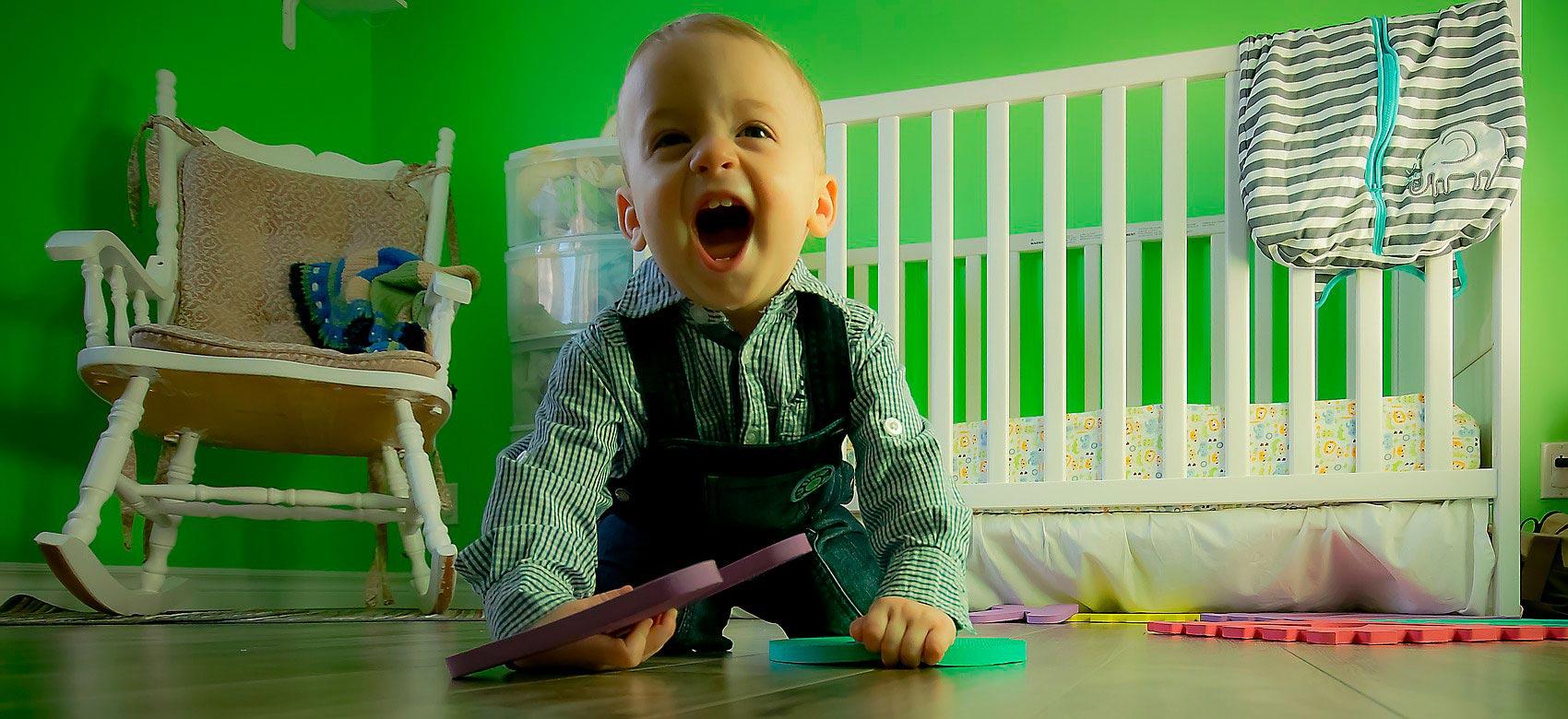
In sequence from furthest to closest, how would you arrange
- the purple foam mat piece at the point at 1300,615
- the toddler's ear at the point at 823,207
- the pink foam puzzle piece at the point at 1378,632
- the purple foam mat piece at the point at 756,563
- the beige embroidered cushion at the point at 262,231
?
the beige embroidered cushion at the point at 262,231, the purple foam mat piece at the point at 1300,615, the pink foam puzzle piece at the point at 1378,632, the toddler's ear at the point at 823,207, the purple foam mat piece at the point at 756,563

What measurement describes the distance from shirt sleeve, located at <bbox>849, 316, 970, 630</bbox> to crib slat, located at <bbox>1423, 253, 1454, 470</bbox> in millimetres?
1237

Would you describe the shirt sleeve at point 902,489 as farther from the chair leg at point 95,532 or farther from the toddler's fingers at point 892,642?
the chair leg at point 95,532

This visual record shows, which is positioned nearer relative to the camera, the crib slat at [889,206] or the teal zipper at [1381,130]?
the teal zipper at [1381,130]

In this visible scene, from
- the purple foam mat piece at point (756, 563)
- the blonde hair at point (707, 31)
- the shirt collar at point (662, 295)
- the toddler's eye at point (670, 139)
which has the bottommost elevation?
the purple foam mat piece at point (756, 563)

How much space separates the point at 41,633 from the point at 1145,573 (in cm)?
151

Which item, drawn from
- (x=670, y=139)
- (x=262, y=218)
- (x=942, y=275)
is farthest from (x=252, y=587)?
(x=670, y=139)

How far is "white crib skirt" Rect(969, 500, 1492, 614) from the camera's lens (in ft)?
5.92

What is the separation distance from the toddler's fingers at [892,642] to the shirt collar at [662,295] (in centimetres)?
29

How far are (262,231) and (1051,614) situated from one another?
176 cm

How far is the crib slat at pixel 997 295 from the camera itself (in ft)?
6.84

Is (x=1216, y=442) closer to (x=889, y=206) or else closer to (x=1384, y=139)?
(x=1384, y=139)

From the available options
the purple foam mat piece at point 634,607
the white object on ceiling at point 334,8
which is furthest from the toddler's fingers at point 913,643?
the white object on ceiling at point 334,8

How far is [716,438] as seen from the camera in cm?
96

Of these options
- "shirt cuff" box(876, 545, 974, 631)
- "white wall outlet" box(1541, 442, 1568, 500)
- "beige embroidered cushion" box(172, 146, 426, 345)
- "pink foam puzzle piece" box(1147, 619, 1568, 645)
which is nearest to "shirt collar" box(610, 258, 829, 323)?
"shirt cuff" box(876, 545, 974, 631)
